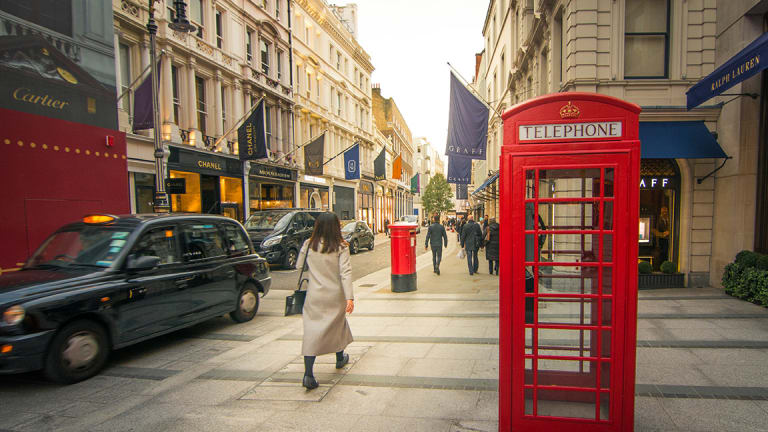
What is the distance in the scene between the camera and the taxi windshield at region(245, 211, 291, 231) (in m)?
14.7

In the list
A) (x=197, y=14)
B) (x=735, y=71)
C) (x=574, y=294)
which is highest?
(x=197, y=14)

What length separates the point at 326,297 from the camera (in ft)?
13.9

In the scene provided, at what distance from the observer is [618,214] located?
2.74 metres

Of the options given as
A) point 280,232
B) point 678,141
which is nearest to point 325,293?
point 678,141

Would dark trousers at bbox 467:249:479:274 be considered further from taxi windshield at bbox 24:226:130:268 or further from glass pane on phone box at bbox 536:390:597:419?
taxi windshield at bbox 24:226:130:268

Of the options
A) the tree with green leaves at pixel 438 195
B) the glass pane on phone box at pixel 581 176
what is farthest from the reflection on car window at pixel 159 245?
the tree with green leaves at pixel 438 195

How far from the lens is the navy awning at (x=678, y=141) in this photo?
848 cm

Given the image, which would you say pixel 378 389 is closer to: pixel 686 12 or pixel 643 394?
pixel 643 394

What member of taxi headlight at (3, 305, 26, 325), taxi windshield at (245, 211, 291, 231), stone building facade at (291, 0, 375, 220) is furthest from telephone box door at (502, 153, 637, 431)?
stone building facade at (291, 0, 375, 220)

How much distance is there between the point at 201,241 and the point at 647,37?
35.3 ft

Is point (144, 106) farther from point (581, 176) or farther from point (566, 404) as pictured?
point (566, 404)

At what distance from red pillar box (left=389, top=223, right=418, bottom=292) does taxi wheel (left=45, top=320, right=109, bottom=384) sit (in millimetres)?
5791

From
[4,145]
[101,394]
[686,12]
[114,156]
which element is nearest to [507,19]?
[686,12]

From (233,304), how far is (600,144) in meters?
6.08
